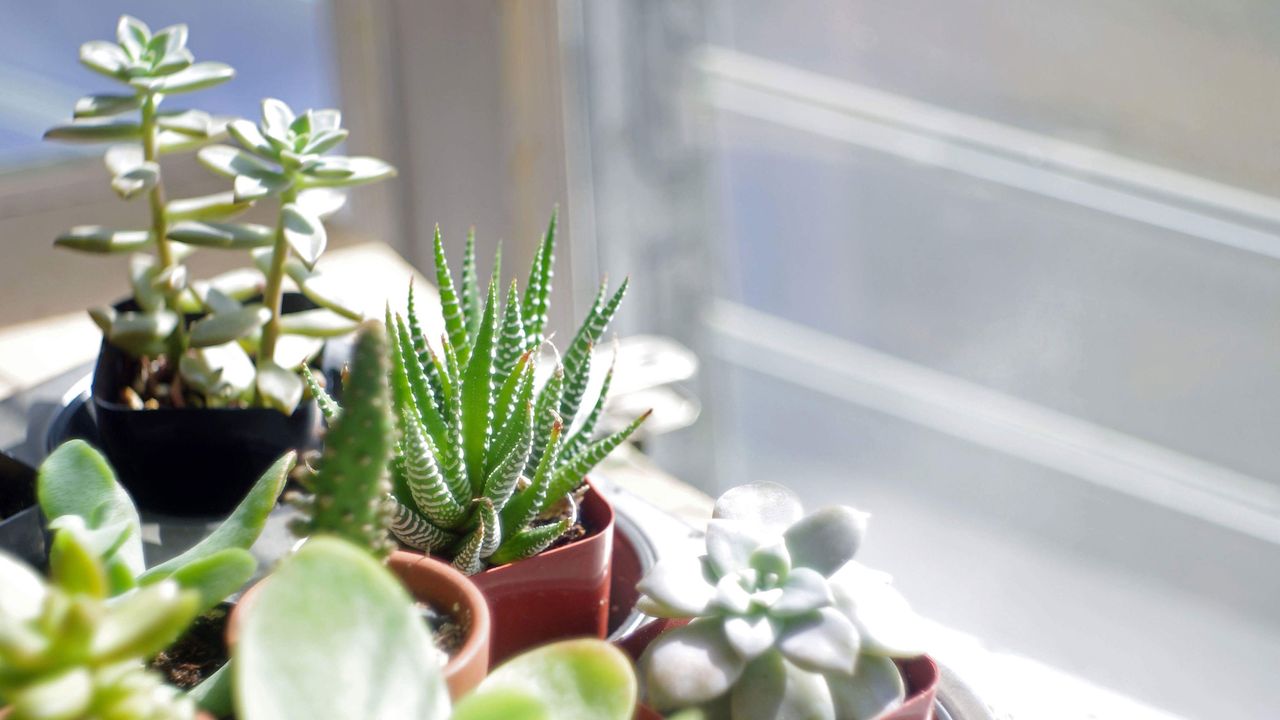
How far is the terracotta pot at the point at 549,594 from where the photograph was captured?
1.55 ft

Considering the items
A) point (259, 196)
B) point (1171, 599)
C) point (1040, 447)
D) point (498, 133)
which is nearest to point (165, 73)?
point (259, 196)

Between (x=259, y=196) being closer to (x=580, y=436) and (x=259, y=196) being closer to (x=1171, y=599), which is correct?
(x=580, y=436)

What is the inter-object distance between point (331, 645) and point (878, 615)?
188 millimetres

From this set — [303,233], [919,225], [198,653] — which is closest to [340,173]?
[303,233]

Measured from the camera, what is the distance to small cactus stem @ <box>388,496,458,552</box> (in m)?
0.44

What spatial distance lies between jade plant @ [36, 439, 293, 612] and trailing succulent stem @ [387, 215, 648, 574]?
50 millimetres

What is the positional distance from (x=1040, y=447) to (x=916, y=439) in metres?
0.24

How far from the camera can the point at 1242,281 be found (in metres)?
1.42

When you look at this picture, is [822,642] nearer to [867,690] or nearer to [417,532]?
[867,690]

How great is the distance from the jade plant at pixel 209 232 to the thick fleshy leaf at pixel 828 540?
274 mm

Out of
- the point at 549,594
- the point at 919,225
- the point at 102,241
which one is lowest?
the point at 919,225

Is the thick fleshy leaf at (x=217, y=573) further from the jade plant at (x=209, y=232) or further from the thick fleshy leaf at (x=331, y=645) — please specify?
the jade plant at (x=209, y=232)

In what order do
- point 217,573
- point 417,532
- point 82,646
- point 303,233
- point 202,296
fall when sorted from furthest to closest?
1. point 202,296
2. point 303,233
3. point 417,532
4. point 217,573
5. point 82,646

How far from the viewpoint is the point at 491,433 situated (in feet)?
1.63
